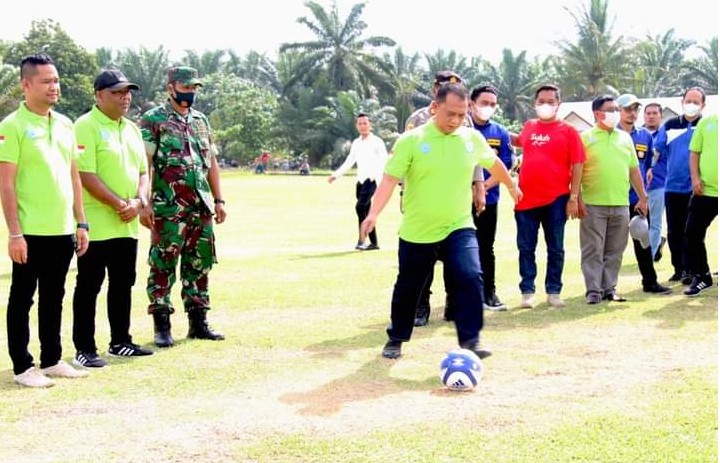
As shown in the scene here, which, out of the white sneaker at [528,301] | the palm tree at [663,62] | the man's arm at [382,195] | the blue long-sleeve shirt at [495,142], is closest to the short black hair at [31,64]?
the man's arm at [382,195]

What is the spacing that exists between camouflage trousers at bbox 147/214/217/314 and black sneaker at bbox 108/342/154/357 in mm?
407

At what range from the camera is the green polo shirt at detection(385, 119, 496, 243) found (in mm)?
6762

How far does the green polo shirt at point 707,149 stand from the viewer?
976 centimetres

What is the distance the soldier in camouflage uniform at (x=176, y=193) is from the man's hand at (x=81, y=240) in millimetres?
821

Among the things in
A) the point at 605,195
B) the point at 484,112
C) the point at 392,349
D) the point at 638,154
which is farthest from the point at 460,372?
the point at 638,154

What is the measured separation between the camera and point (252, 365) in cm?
689

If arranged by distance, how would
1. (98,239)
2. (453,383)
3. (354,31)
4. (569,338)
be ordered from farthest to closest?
(354,31)
(569,338)
(98,239)
(453,383)

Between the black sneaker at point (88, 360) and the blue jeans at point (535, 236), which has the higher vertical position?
the blue jeans at point (535, 236)

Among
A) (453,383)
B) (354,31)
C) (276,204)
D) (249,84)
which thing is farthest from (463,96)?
(249,84)

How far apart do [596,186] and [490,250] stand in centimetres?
128

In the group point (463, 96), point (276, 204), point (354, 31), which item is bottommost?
point (276, 204)

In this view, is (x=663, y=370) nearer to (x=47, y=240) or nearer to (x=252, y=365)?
(x=252, y=365)

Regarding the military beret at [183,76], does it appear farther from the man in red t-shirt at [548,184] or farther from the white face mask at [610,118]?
the white face mask at [610,118]

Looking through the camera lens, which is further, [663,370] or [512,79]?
[512,79]
